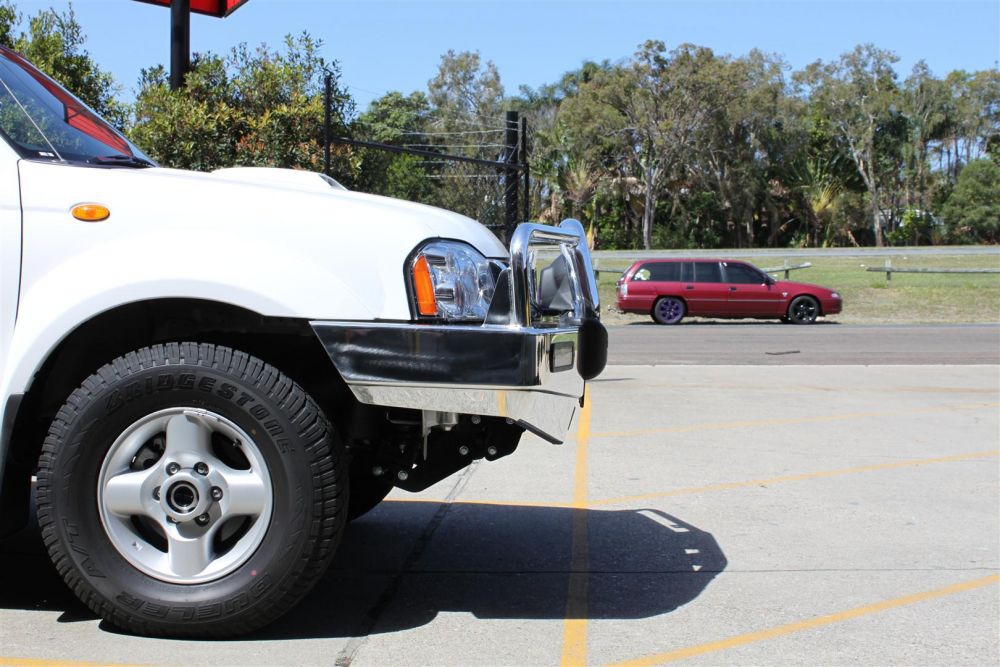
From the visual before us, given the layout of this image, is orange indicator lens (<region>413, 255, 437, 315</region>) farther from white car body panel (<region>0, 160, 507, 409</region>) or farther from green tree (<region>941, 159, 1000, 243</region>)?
green tree (<region>941, 159, 1000, 243</region>)

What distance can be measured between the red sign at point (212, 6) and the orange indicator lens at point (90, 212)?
8.71m

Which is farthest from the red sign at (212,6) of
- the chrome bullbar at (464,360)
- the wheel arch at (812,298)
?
the wheel arch at (812,298)

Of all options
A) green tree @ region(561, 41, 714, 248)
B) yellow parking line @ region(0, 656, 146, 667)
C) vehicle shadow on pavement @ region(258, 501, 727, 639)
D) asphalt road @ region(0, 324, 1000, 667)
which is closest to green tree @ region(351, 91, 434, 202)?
asphalt road @ region(0, 324, 1000, 667)

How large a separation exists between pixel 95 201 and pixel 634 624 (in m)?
2.36

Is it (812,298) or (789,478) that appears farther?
(812,298)

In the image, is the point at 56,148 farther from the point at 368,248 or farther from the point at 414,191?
the point at 414,191

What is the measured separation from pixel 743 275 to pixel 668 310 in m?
1.93

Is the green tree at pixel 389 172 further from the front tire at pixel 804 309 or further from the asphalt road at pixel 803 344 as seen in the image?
the front tire at pixel 804 309

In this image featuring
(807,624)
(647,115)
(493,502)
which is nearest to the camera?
(807,624)

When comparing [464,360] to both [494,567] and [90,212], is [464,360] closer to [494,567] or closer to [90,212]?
[90,212]

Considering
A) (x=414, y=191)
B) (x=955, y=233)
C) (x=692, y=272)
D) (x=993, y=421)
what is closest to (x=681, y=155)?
(x=955, y=233)

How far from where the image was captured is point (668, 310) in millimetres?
24219

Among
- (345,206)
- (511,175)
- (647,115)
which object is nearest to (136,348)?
(345,206)

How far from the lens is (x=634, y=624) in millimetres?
3760
